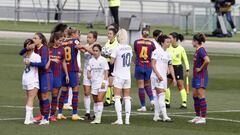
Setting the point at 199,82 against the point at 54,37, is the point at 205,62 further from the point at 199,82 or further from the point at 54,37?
the point at 54,37

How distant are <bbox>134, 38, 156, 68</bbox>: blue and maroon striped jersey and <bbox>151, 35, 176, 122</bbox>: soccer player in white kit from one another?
129cm

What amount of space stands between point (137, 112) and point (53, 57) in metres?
2.84

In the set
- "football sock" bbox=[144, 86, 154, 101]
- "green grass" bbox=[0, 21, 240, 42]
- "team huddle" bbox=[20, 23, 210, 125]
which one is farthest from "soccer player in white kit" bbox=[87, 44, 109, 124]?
"green grass" bbox=[0, 21, 240, 42]

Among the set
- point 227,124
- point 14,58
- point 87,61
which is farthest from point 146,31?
point 14,58

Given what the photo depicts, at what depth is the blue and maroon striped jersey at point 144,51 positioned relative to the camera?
21.6m

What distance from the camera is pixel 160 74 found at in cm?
1997

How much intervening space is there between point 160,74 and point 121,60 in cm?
119

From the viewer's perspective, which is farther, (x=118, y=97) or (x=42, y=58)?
(x=118, y=97)

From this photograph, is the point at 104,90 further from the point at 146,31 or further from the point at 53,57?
the point at 146,31

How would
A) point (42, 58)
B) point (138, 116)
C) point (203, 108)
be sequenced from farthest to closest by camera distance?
point (138, 116), point (203, 108), point (42, 58)

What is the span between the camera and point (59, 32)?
19.5 metres

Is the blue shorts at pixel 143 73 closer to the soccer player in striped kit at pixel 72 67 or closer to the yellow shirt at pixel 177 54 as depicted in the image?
the yellow shirt at pixel 177 54

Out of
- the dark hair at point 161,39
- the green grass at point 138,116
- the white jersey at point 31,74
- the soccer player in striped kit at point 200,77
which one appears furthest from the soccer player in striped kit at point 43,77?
the soccer player in striped kit at point 200,77

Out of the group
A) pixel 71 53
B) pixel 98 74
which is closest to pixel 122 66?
pixel 98 74
